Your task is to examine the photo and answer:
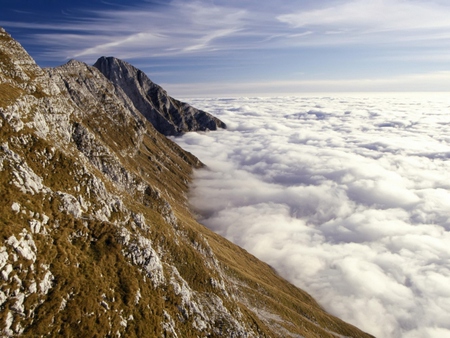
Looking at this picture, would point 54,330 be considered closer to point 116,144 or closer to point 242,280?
point 242,280

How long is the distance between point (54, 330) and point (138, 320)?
16036 mm

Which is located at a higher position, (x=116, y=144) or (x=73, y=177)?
(x=73, y=177)

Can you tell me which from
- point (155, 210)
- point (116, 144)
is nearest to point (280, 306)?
point (155, 210)

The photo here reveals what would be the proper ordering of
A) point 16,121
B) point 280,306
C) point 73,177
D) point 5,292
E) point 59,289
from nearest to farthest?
point 5,292
point 59,289
point 16,121
point 73,177
point 280,306

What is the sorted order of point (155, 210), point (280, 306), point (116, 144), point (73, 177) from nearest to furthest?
point (73, 177)
point (155, 210)
point (280, 306)
point (116, 144)

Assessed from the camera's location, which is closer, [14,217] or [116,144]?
[14,217]

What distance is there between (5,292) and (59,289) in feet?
25.9

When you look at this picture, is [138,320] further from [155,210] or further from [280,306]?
[280,306]

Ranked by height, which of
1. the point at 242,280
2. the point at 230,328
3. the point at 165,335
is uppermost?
the point at 165,335

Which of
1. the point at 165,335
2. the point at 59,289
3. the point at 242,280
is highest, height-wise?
the point at 59,289

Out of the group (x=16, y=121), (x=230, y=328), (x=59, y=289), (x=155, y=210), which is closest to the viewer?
(x=59, y=289)

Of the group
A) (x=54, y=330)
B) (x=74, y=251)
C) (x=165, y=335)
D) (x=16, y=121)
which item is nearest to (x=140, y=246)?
(x=74, y=251)

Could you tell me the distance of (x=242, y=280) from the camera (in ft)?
427

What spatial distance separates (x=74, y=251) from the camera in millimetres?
51219
